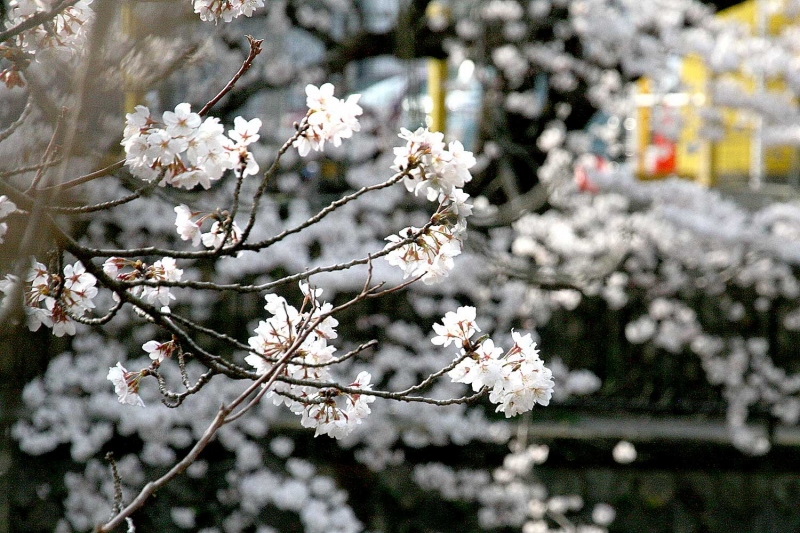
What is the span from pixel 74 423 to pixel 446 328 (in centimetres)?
419

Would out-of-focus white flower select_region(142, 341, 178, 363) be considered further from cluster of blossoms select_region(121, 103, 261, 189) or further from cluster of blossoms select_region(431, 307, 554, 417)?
cluster of blossoms select_region(431, 307, 554, 417)

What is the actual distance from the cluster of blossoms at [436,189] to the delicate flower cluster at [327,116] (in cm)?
12

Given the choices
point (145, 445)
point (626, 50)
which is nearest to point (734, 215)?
point (626, 50)

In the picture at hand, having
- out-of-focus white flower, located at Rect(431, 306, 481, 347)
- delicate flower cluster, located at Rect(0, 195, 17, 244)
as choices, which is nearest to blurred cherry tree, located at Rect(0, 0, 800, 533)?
out-of-focus white flower, located at Rect(431, 306, 481, 347)

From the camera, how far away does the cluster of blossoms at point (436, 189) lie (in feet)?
5.50

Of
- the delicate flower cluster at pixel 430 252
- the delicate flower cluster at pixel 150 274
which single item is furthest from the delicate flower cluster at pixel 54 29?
the delicate flower cluster at pixel 430 252

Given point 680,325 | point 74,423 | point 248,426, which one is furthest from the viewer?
point 680,325

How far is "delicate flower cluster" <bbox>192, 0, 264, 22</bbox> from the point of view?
179 centimetres

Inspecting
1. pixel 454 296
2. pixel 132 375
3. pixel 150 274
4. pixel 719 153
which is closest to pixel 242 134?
pixel 150 274

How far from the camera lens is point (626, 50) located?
727 cm

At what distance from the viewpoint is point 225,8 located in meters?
1.80

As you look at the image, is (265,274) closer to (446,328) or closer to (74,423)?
(74,423)

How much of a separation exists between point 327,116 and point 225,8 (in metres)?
0.30

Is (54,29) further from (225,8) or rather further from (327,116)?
(327,116)
